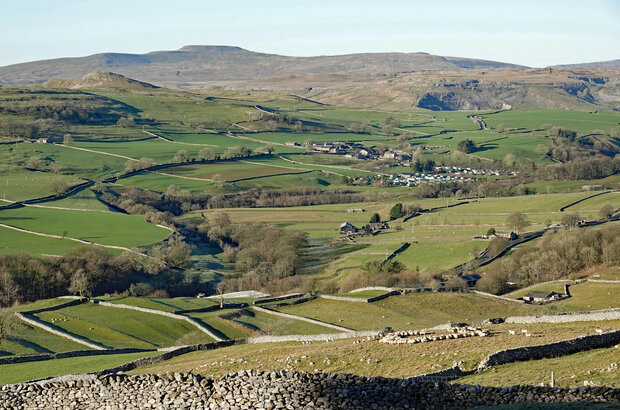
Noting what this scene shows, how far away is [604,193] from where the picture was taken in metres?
139

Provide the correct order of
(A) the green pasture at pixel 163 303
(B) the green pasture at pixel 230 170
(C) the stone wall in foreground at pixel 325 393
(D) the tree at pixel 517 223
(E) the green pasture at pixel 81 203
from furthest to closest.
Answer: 1. (B) the green pasture at pixel 230 170
2. (E) the green pasture at pixel 81 203
3. (D) the tree at pixel 517 223
4. (A) the green pasture at pixel 163 303
5. (C) the stone wall in foreground at pixel 325 393

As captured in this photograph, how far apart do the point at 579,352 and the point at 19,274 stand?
59897 millimetres

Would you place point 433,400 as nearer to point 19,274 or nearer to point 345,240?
point 19,274

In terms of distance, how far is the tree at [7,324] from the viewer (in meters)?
49.8

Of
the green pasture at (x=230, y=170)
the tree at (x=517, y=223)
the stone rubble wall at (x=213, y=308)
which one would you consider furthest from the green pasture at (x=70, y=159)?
the stone rubble wall at (x=213, y=308)

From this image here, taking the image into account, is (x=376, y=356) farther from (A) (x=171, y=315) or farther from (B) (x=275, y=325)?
(A) (x=171, y=315)

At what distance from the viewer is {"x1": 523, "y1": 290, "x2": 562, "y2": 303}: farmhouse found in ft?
210

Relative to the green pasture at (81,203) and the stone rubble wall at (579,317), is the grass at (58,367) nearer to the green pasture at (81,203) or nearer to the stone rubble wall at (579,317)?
the stone rubble wall at (579,317)

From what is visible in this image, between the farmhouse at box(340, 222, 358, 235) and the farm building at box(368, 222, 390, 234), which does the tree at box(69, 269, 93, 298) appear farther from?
the farm building at box(368, 222, 390, 234)

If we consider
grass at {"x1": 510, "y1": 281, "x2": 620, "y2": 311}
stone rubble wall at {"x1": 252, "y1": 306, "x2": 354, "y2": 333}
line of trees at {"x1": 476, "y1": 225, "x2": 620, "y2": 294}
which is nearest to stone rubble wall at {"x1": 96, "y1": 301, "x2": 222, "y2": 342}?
stone rubble wall at {"x1": 252, "y1": 306, "x2": 354, "y2": 333}

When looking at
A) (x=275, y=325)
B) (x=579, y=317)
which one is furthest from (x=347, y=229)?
(x=579, y=317)

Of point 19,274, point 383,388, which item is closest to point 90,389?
point 383,388

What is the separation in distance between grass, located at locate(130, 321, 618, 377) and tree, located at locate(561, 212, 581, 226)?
70463mm

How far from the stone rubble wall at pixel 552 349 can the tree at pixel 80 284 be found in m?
49.9
